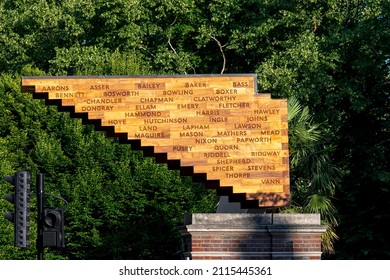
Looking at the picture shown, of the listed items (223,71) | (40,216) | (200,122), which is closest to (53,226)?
(40,216)

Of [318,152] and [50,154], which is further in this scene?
[50,154]

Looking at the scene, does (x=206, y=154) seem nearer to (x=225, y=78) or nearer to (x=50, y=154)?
(x=225, y=78)

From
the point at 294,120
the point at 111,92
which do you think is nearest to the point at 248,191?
the point at 111,92

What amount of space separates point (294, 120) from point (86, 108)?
24.1 feet

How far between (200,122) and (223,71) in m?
23.4

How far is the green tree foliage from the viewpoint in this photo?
44406 mm

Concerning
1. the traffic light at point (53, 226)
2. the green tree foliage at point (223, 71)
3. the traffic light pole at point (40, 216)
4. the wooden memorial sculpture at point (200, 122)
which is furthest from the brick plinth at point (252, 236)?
the green tree foliage at point (223, 71)

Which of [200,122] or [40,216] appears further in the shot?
[200,122]

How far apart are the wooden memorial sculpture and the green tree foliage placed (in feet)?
51.3

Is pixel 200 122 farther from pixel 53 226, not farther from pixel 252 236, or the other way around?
pixel 53 226

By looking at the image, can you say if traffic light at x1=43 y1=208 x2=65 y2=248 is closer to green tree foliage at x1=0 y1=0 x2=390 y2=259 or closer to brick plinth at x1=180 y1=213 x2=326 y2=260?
brick plinth at x1=180 y1=213 x2=326 y2=260

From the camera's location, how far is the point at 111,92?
1040 inches

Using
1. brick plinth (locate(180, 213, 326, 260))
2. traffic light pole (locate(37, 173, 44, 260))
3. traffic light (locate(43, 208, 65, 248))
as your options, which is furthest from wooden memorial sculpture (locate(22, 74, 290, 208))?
traffic light (locate(43, 208, 65, 248))

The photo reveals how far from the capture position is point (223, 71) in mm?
49500
